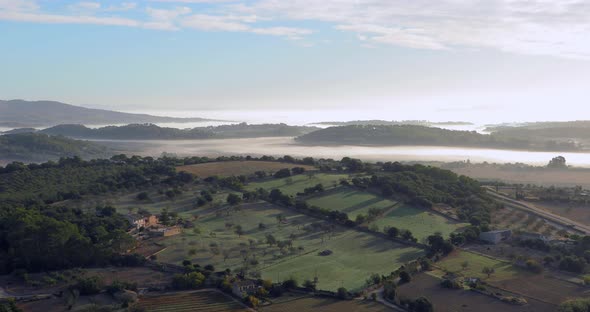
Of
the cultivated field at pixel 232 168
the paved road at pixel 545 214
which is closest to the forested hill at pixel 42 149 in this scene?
the cultivated field at pixel 232 168

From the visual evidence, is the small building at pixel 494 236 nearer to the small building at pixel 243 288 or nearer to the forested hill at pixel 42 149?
the small building at pixel 243 288

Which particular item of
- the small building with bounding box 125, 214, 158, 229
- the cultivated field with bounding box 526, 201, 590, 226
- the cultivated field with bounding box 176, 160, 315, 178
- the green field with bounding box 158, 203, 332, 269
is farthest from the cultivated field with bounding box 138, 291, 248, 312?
the cultivated field with bounding box 526, 201, 590, 226

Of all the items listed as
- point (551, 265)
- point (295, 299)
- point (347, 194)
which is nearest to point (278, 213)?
point (347, 194)

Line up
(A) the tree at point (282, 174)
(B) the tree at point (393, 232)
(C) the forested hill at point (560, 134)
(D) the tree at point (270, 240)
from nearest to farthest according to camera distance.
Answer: (D) the tree at point (270, 240)
(B) the tree at point (393, 232)
(A) the tree at point (282, 174)
(C) the forested hill at point (560, 134)

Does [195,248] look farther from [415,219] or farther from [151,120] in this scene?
[151,120]

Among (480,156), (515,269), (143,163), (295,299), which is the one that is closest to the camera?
(295,299)
